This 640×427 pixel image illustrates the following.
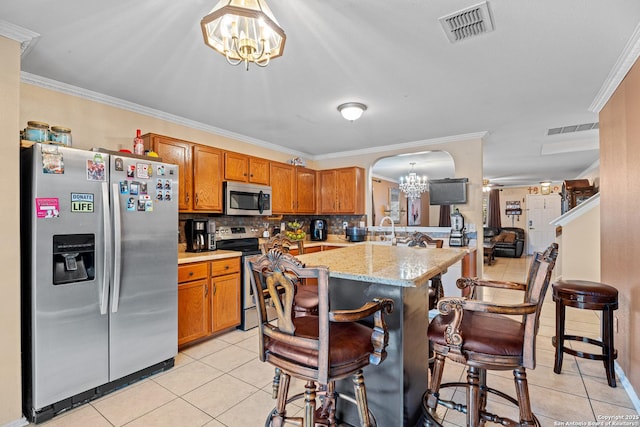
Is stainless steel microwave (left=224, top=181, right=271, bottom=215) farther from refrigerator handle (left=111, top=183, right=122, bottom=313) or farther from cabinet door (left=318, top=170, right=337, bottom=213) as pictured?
refrigerator handle (left=111, top=183, right=122, bottom=313)

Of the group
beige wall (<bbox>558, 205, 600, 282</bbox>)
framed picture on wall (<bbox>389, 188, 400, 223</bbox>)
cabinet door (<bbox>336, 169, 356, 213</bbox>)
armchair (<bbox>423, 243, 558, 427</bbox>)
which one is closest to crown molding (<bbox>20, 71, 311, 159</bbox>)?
cabinet door (<bbox>336, 169, 356, 213</bbox>)

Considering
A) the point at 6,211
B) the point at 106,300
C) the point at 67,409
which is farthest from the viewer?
the point at 106,300

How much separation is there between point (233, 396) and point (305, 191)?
3.46m

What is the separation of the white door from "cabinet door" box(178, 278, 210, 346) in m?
10.8

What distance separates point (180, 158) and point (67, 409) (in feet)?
7.61

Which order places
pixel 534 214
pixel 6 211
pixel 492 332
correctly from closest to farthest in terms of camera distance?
1. pixel 492 332
2. pixel 6 211
3. pixel 534 214

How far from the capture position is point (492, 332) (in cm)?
152

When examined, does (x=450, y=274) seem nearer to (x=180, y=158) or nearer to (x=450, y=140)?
Answer: (x=450, y=140)

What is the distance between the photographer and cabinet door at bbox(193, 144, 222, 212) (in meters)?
3.52

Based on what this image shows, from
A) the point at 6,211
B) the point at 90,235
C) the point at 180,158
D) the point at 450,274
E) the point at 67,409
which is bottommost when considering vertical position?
the point at 67,409

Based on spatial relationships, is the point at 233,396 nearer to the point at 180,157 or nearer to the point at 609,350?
the point at 180,157

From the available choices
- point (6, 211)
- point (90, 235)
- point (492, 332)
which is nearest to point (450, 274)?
point (492, 332)

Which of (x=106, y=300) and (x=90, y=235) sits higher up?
(x=90, y=235)

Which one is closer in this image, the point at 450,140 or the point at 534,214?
the point at 450,140
